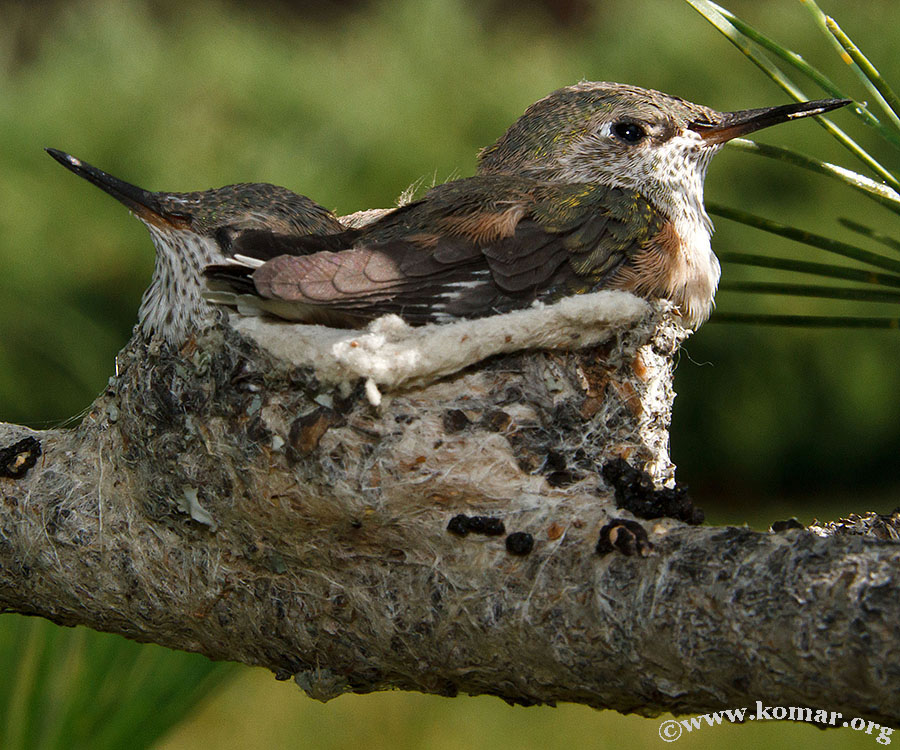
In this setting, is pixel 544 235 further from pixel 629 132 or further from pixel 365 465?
pixel 365 465

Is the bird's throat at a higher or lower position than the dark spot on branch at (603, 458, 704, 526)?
higher

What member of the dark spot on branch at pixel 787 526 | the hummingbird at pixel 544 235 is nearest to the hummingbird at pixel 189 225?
the hummingbird at pixel 544 235

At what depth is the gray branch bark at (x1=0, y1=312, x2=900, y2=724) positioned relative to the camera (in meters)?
1.02

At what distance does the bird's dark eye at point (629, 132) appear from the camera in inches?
66.7

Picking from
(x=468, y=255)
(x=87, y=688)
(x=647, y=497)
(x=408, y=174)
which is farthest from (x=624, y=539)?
(x=408, y=174)

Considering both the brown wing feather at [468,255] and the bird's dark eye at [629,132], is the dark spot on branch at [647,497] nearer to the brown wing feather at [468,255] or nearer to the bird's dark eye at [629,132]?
the brown wing feather at [468,255]

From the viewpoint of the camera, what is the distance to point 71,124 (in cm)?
455

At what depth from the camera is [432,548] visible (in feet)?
4.32

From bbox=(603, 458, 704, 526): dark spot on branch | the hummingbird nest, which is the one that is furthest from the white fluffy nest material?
bbox=(603, 458, 704, 526): dark spot on branch

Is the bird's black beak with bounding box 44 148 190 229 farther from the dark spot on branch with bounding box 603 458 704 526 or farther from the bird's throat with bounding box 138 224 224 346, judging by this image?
the dark spot on branch with bounding box 603 458 704 526

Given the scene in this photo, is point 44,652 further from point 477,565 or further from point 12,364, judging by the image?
point 12,364

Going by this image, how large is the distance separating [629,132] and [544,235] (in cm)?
30

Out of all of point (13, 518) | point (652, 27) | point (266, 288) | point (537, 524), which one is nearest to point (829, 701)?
point (537, 524)

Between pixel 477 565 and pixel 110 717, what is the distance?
2.91 feet
